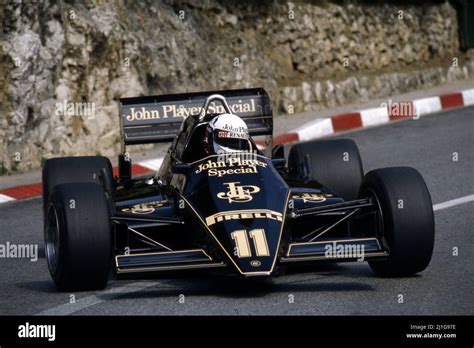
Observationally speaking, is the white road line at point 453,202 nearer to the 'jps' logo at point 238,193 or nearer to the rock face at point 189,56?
the 'jps' logo at point 238,193

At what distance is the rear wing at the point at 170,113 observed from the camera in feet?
38.4

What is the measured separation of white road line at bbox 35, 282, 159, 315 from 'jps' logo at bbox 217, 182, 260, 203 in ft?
2.78

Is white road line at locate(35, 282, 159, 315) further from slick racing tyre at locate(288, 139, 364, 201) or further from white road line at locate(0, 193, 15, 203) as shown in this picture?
white road line at locate(0, 193, 15, 203)

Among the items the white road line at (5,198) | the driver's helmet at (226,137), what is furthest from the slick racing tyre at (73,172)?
the white road line at (5,198)

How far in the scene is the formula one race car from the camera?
8617 mm

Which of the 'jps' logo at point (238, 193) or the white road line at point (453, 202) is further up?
the 'jps' logo at point (238, 193)

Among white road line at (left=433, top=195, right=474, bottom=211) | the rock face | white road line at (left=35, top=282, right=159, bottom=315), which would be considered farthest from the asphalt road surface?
the rock face

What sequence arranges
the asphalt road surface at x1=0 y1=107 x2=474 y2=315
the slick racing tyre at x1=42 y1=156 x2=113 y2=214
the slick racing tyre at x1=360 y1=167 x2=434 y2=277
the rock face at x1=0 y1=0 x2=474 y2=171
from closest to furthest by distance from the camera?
the asphalt road surface at x1=0 y1=107 x2=474 y2=315 → the slick racing tyre at x1=360 y1=167 x2=434 y2=277 → the slick racing tyre at x1=42 y1=156 x2=113 y2=214 → the rock face at x1=0 y1=0 x2=474 y2=171

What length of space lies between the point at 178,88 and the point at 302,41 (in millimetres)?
2972

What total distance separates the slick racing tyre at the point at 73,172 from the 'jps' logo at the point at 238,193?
1.93 m

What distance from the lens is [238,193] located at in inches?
356

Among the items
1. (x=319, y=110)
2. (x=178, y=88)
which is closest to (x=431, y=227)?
(x=178, y=88)
